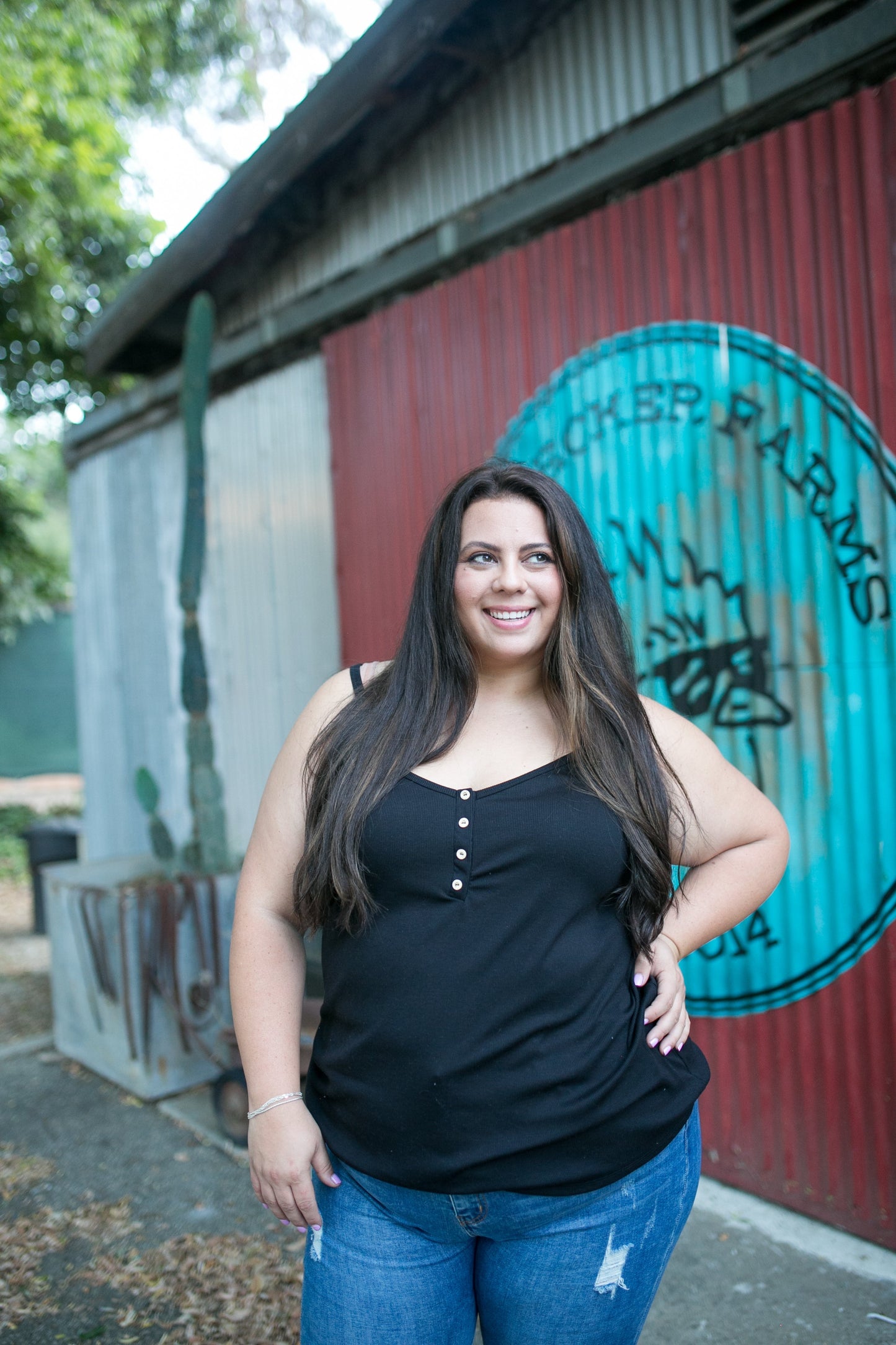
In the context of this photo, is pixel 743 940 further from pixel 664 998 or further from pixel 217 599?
pixel 217 599

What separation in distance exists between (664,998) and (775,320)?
7.73 ft

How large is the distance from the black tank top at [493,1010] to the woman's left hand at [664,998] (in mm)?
27

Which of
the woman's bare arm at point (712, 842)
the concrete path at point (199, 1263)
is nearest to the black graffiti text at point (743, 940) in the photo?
the concrete path at point (199, 1263)

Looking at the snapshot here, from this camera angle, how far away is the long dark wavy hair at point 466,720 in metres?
1.61

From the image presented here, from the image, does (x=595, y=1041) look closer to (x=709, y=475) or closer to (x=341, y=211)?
(x=709, y=475)

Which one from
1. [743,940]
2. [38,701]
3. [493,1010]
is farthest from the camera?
[38,701]

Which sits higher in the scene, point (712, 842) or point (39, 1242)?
point (712, 842)

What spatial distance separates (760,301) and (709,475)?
57cm

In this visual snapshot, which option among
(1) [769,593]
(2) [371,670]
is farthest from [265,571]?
(2) [371,670]

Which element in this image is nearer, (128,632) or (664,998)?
(664,998)

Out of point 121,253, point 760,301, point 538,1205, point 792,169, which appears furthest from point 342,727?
point 121,253

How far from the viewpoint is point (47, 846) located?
8.16m

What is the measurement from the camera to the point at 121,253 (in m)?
10.1

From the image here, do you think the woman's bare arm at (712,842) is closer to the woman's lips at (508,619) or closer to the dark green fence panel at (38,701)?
the woman's lips at (508,619)
